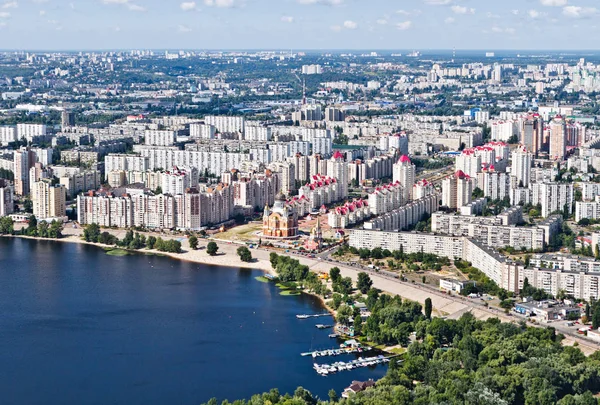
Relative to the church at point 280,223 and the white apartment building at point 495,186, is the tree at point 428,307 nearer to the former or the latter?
the church at point 280,223

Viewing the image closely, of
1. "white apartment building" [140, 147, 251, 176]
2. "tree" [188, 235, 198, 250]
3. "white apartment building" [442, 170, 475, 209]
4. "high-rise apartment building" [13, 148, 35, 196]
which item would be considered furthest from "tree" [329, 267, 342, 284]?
"high-rise apartment building" [13, 148, 35, 196]

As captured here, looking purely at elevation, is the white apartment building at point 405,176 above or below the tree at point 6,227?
above

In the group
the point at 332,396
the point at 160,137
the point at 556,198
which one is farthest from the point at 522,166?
the point at 332,396

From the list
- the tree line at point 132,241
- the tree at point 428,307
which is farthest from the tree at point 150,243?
the tree at point 428,307

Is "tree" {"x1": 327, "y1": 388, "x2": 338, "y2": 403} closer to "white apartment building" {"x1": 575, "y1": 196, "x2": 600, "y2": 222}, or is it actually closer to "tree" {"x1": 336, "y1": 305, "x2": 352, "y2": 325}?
"tree" {"x1": 336, "y1": 305, "x2": 352, "y2": 325}

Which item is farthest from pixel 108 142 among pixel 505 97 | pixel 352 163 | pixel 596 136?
pixel 505 97

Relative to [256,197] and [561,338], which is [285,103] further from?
[561,338]
